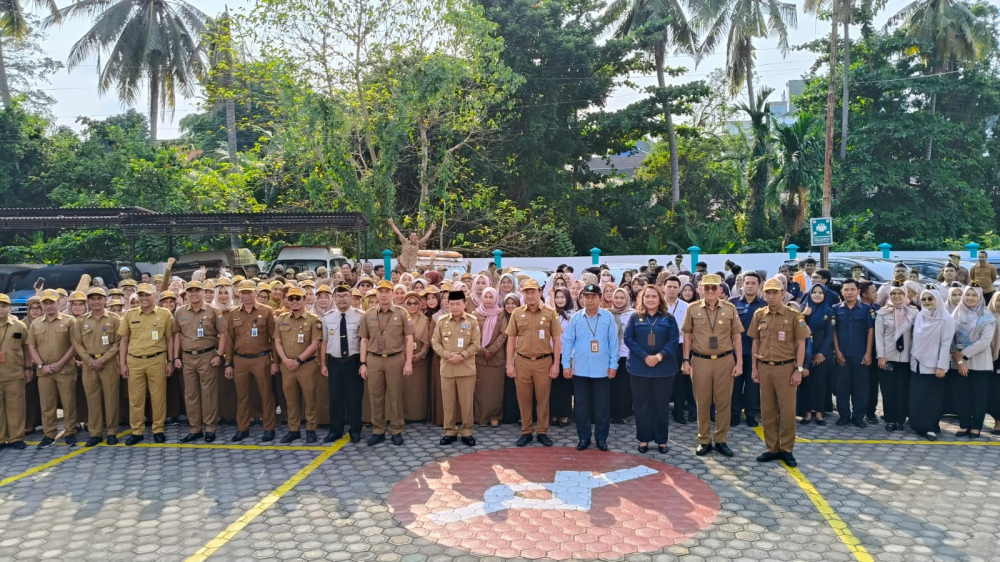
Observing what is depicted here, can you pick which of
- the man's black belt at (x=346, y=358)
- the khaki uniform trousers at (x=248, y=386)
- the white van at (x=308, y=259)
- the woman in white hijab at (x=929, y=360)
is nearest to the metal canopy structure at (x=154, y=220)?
the white van at (x=308, y=259)

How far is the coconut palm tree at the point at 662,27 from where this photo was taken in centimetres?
3155

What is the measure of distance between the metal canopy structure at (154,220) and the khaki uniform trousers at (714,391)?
37.0 feet

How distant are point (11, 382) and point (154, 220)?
8863mm

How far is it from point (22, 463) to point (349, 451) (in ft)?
11.3

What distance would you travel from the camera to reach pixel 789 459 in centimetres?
724

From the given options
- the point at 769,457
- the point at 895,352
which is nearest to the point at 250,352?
the point at 769,457

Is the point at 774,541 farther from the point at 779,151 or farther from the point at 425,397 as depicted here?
the point at 779,151

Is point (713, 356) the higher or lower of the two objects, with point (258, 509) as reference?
higher

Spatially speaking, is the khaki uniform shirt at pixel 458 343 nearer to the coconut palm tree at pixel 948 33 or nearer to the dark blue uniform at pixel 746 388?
the dark blue uniform at pixel 746 388

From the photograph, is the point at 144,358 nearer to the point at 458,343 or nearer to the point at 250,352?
the point at 250,352

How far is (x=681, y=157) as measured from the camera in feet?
121

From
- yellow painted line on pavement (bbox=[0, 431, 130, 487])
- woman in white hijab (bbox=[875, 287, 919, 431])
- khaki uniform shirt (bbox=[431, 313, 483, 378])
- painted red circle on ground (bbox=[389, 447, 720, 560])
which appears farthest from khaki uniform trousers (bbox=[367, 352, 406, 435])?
woman in white hijab (bbox=[875, 287, 919, 431])

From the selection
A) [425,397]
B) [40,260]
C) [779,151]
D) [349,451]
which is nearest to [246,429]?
[349,451]

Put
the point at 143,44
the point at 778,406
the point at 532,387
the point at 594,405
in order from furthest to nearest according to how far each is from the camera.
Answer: the point at 143,44, the point at 532,387, the point at 594,405, the point at 778,406
